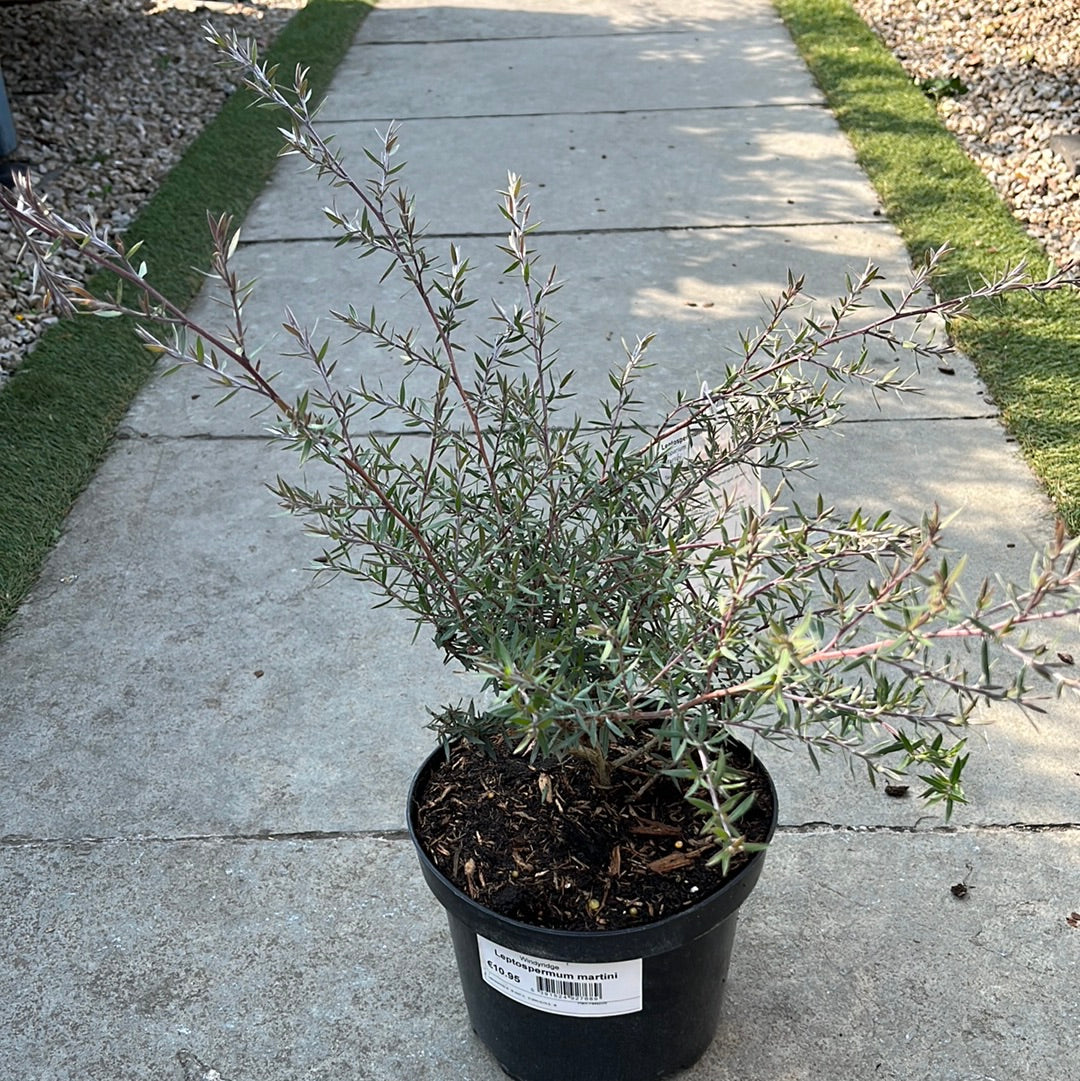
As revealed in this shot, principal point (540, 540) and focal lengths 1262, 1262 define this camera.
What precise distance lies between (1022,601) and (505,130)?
5.74 metres

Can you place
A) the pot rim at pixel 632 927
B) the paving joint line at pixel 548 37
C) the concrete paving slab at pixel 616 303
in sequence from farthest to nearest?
the paving joint line at pixel 548 37, the concrete paving slab at pixel 616 303, the pot rim at pixel 632 927

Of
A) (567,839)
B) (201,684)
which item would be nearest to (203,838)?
(201,684)

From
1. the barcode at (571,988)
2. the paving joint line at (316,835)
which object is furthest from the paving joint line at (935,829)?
the barcode at (571,988)

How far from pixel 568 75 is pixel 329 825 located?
19.1 feet

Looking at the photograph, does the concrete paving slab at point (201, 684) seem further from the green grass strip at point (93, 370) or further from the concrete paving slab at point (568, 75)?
the concrete paving slab at point (568, 75)

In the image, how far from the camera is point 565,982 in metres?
2.06

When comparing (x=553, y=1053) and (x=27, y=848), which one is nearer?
(x=553, y=1053)

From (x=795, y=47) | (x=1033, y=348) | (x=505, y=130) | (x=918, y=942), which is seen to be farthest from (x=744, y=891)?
A: (x=795, y=47)

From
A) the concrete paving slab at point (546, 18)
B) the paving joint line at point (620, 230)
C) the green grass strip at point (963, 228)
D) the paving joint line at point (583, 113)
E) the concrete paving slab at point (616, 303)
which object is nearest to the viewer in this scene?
the green grass strip at point (963, 228)

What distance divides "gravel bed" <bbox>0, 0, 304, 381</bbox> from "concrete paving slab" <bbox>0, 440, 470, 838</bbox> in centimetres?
131

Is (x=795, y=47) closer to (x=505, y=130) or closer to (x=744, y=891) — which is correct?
(x=505, y=130)

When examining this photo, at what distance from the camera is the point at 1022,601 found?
1.50 metres

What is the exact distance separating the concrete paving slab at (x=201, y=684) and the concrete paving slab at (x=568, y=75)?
3781 millimetres

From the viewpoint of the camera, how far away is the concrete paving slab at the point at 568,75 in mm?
7031
